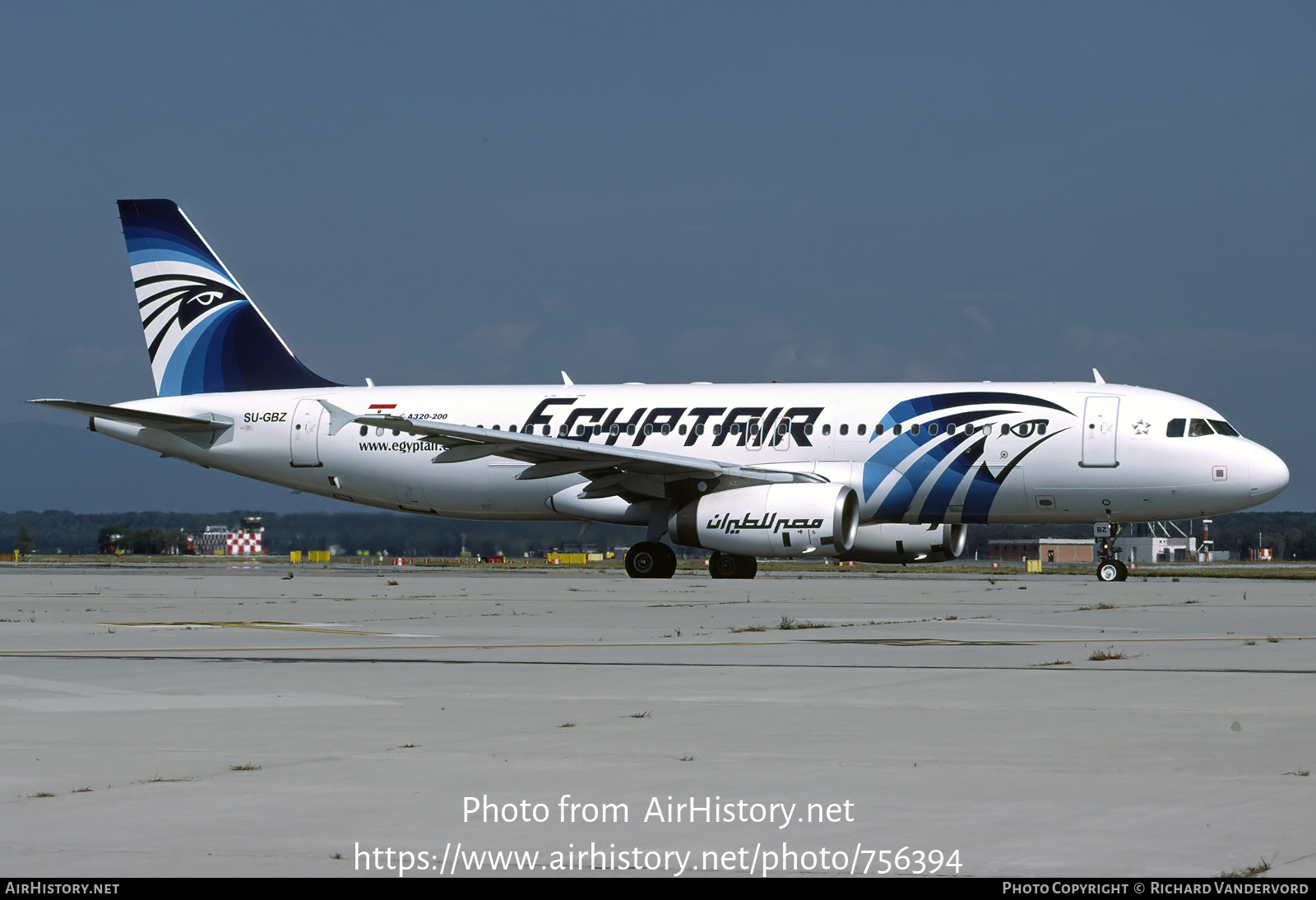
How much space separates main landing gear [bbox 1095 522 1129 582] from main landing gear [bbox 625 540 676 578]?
862cm

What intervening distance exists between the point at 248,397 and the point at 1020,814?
1291 inches

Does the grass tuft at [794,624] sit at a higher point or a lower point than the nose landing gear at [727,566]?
lower

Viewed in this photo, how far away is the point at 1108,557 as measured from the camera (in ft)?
108

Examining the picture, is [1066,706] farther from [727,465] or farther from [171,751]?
[727,465]

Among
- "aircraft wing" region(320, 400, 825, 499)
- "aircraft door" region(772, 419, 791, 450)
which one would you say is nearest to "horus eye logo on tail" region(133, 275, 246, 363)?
"aircraft wing" region(320, 400, 825, 499)

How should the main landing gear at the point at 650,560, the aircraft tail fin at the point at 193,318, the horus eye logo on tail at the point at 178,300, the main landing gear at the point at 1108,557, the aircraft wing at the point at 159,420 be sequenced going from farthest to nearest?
the horus eye logo on tail at the point at 178,300 → the aircraft tail fin at the point at 193,318 → the aircraft wing at the point at 159,420 → the main landing gear at the point at 650,560 → the main landing gear at the point at 1108,557

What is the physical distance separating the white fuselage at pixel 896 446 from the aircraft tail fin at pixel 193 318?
331cm

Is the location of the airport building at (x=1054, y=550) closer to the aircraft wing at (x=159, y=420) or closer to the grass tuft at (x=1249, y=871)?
the aircraft wing at (x=159, y=420)

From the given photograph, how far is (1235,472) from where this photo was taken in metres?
31.4

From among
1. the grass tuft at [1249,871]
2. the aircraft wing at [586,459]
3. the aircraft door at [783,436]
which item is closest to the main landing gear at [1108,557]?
the aircraft wing at [586,459]

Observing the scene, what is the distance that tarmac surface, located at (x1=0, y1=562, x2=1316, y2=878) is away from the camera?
5773mm

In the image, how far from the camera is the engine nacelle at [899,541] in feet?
109

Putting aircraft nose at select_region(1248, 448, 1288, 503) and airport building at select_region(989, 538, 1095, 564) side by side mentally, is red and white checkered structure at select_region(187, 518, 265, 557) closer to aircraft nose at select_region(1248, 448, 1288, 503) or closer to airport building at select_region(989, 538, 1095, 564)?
airport building at select_region(989, 538, 1095, 564)
